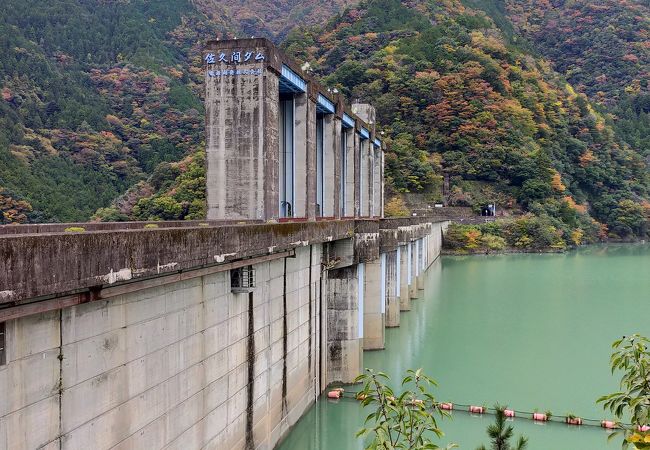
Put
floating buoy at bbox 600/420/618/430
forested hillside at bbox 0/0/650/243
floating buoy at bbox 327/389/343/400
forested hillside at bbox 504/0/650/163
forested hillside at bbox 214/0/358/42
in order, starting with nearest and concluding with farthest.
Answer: floating buoy at bbox 600/420/618/430, floating buoy at bbox 327/389/343/400, forested hillside at bbox 0/0/650/243, forested hillside at bbox 504/0/650/163, forested hillside at bbox 214/0/358/42

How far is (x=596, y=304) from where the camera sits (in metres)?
35.5

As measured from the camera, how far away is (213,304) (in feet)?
33.0

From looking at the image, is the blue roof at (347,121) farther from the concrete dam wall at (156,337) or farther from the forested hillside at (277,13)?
the forested hillside at (277,13)

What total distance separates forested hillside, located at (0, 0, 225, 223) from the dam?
134ft

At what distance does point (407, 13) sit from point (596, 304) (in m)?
81.2

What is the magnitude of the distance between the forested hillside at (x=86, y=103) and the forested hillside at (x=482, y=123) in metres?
24.1

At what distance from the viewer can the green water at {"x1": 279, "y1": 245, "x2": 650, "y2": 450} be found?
15566mm

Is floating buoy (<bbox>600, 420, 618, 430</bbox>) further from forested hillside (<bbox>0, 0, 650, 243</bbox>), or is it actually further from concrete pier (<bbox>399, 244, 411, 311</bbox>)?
forested hillside (<bbox>0, 0, 650, 243</bbox>)

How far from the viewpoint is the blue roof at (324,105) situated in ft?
83.4

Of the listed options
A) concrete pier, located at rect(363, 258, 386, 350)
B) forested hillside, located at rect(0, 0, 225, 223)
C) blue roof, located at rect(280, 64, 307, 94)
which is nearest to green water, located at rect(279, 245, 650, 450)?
concrete pier, located at rect(363, 258, 386, 350)

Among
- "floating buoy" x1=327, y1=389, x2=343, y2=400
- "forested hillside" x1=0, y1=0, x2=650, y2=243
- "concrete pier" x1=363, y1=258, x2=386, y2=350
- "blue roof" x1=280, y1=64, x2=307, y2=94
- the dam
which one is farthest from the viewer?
"forested hillside" x1=0, y1=0, x2=650, y2=243

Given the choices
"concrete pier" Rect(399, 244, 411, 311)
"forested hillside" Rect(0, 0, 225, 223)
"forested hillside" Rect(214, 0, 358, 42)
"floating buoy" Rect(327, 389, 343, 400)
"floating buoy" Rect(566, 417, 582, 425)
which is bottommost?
"floating buoy" Rect(566, 417, 582, 425)

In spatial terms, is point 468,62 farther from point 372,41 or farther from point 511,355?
point 511,355

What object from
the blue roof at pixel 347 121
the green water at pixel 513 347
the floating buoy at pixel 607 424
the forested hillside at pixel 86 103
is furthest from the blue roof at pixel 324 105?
the forested hillside at pixel 86 103
